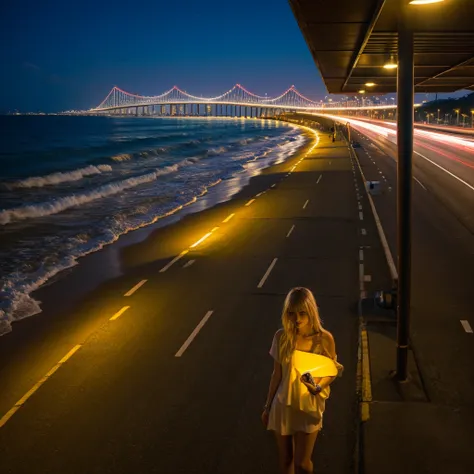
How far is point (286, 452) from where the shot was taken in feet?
16.1

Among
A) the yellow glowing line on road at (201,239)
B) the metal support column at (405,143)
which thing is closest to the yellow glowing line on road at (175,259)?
the yellow glowing line on road at (201,239)

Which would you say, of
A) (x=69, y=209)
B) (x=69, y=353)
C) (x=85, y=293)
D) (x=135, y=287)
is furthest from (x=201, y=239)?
(x=69, y=209)

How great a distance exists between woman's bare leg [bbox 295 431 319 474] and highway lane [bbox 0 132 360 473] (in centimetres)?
227

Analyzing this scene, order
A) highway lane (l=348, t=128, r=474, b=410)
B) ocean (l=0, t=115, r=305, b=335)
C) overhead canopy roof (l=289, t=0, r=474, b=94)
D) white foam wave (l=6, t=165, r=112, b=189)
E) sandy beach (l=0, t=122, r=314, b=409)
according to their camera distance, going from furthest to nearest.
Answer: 1. white foam wave (l=6, t=165, r=112, b=189)
2. ocean (l=0, t=115, r=305, b=335)
3. sandy beach (l=0, t=122, r=314, b=409)
4. highway lane (l=348, t=128, r=474, b=410)
5. overhead canopy roof (l=289, t=0, r=474, b=94)

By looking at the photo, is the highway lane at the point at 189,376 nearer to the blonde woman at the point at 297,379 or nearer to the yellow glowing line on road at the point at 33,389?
the yellow glowing line on road at the point at 33,389

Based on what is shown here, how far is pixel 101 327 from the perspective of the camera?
1277cm

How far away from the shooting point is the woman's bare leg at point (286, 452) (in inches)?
191

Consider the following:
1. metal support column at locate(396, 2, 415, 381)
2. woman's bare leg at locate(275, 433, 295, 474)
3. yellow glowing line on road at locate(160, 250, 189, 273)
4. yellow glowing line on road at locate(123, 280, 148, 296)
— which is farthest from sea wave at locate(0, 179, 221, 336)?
woman's bare leg at locate(275, 433, 295, 474)

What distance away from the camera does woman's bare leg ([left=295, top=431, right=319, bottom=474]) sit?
4832mm

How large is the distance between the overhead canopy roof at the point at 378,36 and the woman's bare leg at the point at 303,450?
15.2 feet

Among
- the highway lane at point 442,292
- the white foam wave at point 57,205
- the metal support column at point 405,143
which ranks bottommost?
the white foam wave at point 57,205

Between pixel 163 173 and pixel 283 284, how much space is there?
1752 inches

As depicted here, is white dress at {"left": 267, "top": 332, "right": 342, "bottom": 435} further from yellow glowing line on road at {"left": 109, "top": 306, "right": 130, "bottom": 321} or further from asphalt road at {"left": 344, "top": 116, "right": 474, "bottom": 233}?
asphalt road at {"left": 344, "top": 116, "right": 474, "bottom": 233}

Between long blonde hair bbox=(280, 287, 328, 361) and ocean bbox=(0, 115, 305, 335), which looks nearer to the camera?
long blonde hair bbox=(280, 287, 328, 361)
